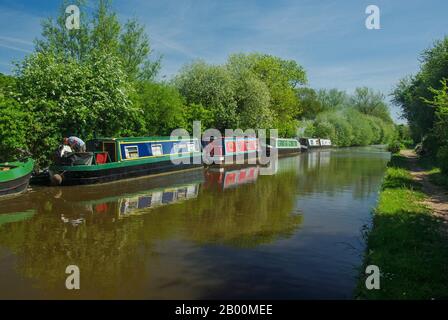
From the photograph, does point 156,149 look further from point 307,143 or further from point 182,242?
point 307,143

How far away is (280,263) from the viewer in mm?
7062

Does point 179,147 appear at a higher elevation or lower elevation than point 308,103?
lower

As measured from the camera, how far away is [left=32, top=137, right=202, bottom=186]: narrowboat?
14.9 meters

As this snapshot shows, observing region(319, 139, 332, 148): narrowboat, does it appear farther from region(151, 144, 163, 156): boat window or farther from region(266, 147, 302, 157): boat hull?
region(151, 144, 163, 156): boat window

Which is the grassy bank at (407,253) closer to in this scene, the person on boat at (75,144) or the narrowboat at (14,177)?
the narrowboat at (14,177)

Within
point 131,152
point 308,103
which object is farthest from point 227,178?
point 308,103

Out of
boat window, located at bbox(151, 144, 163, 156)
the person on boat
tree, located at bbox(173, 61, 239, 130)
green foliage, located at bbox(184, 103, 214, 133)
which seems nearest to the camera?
the person on boat

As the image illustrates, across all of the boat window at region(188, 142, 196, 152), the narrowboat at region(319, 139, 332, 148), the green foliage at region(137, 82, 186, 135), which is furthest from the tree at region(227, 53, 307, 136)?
the boat window at region(188, 142, 196, 152)

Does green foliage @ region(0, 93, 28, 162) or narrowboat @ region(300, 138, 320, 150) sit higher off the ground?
green foliage @ region(0, 93, 28, 162)

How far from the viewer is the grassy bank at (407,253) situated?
5.41 metres

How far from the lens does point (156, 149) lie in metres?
19.0

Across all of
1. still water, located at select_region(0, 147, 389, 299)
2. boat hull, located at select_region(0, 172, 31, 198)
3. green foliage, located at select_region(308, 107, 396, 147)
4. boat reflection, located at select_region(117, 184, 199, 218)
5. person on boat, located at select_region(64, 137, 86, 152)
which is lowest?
still water, located at select_region(0, 147, 389, 299)

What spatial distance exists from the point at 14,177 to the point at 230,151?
51.5 feet

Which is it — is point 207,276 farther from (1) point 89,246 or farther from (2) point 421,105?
(2) point 421,105
